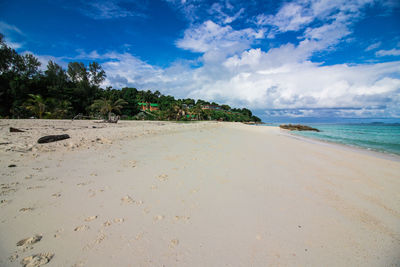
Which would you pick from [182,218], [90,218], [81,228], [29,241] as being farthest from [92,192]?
[182,218]

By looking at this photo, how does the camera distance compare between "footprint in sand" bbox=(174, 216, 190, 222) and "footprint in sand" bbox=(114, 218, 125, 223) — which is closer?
"footprint in sand" bbox=(114, 218, 125, 223)

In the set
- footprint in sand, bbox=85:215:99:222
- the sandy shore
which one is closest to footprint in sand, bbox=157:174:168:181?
the sandy shore

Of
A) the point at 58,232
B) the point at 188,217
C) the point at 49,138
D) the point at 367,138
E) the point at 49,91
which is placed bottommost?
the point at 367,138

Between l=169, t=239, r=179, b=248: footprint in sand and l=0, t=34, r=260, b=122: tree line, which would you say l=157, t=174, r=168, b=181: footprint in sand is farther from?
l=0, t=34, r=260, b=122: tree line

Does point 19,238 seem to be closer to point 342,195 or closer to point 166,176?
point 166,176

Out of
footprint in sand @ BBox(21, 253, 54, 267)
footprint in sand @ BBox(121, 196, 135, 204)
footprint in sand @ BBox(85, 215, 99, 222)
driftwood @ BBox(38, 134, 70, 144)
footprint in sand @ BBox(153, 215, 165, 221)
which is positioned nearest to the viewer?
footprint in sand @ BBox(21, 253, 54, 267)

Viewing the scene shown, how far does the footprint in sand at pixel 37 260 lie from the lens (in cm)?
137

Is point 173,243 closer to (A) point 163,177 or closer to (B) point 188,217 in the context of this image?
(B) point 188,217

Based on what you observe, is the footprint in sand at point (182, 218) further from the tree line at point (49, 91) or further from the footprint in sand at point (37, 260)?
the tree line at point (49, 91)

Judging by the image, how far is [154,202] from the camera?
2.57 meters

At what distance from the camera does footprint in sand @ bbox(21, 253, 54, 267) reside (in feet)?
4.50

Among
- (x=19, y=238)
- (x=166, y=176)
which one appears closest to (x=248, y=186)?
(x=166, y=176)

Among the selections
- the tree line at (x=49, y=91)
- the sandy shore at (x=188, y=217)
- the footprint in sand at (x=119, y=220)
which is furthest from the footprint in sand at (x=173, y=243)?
the tree line at (x=49, y=91)

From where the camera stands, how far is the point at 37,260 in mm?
1409
